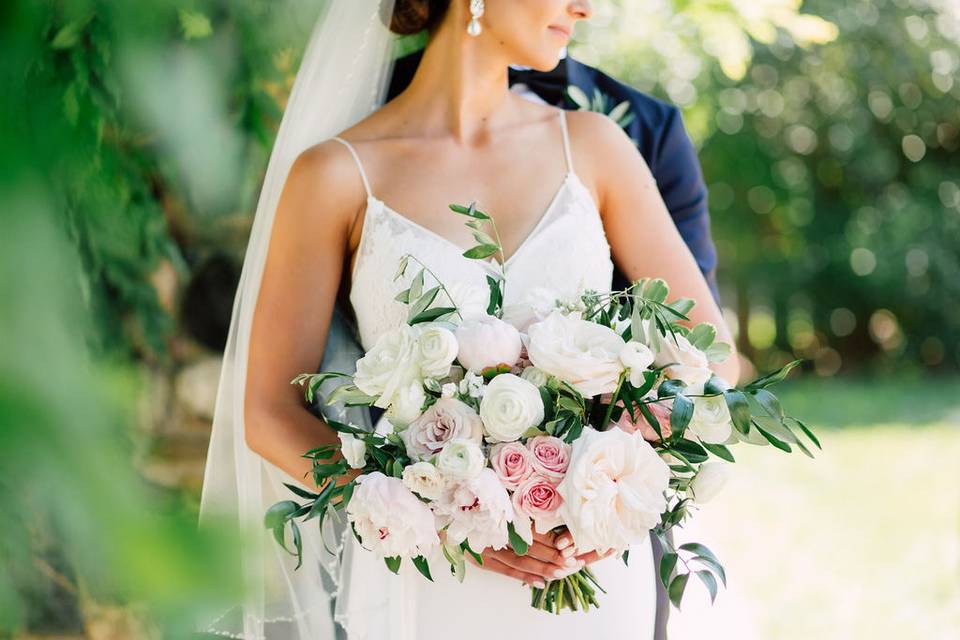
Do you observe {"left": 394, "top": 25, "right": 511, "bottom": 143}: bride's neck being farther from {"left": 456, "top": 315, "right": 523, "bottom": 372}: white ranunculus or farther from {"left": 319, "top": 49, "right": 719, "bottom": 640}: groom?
{"left": 456, "top": 315, "right": 523, "bottom": 372}: white ranunculus

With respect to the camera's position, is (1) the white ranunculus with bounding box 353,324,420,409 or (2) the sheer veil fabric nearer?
(1) the white ranunculus with bounding box 353,324,420,409

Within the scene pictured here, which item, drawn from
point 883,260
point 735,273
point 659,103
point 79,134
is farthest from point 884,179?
point 79,134

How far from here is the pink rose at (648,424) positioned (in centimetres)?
187

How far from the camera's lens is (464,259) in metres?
2.49

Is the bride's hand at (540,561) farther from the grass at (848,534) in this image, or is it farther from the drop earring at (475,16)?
the drop earring at (475,16)

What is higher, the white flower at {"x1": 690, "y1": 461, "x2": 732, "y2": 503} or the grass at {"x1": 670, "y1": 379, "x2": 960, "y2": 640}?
the white flower at {"x1": 690, "y1": 461, "x2": 732, "y2": 503}

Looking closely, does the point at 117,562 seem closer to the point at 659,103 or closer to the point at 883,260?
the point at 659,103

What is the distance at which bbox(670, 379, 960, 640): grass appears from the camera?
589cm

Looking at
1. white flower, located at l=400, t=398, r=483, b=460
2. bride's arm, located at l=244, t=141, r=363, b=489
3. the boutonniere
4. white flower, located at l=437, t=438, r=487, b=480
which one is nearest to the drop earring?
bride's arm, located at l=244, t=141, r=363, b=489

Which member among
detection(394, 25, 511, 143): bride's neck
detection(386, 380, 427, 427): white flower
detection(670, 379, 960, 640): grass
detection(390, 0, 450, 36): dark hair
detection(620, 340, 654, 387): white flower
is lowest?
detection(670, 379, 960, 640): grass

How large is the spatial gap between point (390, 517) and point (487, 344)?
0.32 metres

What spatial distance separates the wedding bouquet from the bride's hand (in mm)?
44

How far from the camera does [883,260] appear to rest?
1453cm

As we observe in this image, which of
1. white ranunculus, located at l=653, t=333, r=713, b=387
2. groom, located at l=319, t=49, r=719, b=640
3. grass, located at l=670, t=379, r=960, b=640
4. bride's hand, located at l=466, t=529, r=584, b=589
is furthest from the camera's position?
grass, located at l=670, t=379, r=960, b=640
